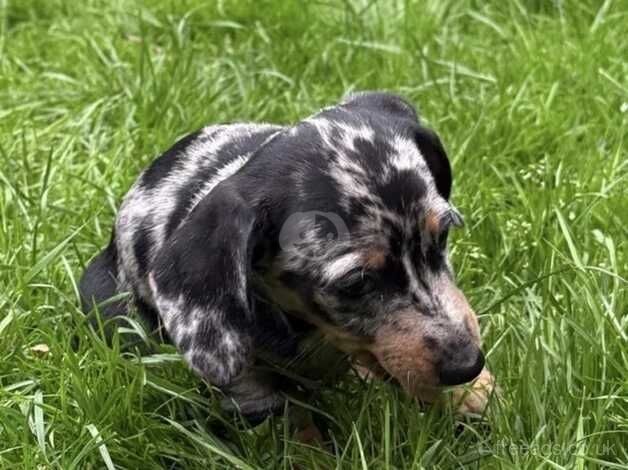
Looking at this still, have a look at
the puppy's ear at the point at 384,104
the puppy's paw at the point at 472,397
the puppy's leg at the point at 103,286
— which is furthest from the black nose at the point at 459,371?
the puppy's leg at the point at 103,286

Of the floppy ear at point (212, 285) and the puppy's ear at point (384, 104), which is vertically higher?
the puppy's ear at point (384, 104)

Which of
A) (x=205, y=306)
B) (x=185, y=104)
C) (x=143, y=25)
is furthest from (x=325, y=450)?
(x=143, y=25)

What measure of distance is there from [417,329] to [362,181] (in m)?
0.43

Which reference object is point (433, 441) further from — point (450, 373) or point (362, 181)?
point (362, 181)

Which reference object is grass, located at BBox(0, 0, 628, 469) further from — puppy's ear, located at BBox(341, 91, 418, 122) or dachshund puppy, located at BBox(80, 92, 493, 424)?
puppy's ear, located at BBox(341, 91, 418, 122)

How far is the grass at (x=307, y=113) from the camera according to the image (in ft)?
11.9

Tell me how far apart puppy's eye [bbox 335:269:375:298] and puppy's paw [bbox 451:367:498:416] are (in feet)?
1.75

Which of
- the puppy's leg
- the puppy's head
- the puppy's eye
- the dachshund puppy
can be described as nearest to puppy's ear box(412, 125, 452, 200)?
the dachshund puppy

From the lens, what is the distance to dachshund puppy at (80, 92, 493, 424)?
337 centimetres

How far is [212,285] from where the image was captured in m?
3.40

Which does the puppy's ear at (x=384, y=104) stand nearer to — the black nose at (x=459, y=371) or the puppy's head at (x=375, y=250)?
the puppy's head at (x=375, y=250)

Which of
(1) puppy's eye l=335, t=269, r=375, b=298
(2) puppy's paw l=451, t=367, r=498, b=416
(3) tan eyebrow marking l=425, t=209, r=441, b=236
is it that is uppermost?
(3) tan eyebrow marking l=425, t=209, r=441, b=236

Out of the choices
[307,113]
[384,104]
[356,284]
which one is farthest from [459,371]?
[307,113]

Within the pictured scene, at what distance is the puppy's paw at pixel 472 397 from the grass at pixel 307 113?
53 mm
